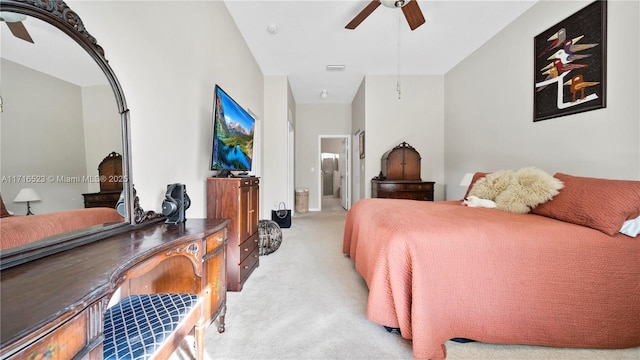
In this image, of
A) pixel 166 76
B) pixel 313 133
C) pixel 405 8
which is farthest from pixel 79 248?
pixel 313 133

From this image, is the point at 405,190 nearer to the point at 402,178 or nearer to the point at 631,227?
the point at 402,178

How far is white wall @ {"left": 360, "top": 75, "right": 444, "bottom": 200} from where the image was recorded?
4477 mm

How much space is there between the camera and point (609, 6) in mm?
1937

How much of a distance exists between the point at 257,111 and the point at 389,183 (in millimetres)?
2614

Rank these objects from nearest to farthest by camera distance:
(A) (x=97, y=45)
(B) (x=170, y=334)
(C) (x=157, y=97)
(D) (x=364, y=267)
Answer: (B) (x=170, y=334), (A) (x=97, y=45), (C) (x=157, y=97), (D) (x=364, y=267)

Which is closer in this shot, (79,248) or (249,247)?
(79,248)

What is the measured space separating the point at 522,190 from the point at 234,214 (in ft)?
7.83

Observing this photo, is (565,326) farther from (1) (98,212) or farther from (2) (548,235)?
(1) (98,212)

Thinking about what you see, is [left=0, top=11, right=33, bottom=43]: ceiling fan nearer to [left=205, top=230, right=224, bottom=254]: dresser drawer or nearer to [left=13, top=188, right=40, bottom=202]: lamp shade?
[left=13, top=188, right=40, bottom=202]: lamp shade

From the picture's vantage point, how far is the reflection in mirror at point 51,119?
2.48ft

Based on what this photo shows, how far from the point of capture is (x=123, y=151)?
1175mm

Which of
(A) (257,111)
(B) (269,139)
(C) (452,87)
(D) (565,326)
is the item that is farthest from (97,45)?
(C) (452,87)

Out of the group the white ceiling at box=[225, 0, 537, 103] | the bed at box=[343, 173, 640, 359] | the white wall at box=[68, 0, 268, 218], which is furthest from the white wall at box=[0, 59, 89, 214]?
the white ceiling at box=[225, 0, 537, 103]

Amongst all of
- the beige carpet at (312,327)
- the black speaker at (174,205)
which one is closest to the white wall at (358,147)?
the beige carpet at (312,327)
